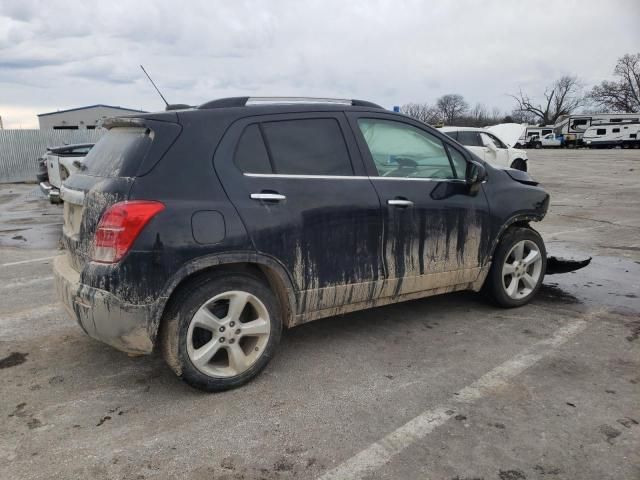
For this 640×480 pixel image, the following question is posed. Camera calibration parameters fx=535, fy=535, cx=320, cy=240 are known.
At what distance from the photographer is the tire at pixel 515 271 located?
4703 millimetres

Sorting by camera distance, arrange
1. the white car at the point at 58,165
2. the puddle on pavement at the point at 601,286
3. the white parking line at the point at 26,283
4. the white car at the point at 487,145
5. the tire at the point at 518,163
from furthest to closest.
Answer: the tire at the point at 518,163 < the white car at the point at 487,145 < the white car at the point at 58,165 < the white parking line at the point at 26,283 < the puddle on pavement at the point at 601,286

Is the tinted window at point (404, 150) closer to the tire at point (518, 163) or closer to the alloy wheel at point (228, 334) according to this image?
the alloy wheel at point (228, 334)

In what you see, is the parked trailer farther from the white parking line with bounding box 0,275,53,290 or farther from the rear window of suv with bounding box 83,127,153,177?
the rear window of suv with bounding box 83,127,153,177

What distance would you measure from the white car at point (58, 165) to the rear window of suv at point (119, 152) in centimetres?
685

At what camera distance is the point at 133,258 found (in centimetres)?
300

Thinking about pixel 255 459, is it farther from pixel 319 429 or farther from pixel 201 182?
pixel 201 182

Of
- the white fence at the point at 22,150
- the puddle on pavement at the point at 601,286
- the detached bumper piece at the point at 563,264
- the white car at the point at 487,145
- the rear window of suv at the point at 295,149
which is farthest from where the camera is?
the white fence at the point at 22,150

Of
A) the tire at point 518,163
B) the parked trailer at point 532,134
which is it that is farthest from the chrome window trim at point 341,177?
the parked trailer at point 532,134

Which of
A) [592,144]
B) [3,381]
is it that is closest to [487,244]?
[3,381]

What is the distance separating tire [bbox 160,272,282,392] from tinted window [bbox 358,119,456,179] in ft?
4.44

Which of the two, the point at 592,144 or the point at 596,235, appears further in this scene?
the point at 592,144

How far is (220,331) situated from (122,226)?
0.86 m

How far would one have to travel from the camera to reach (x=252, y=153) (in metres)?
3.45

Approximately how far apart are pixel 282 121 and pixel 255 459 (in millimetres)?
2126
